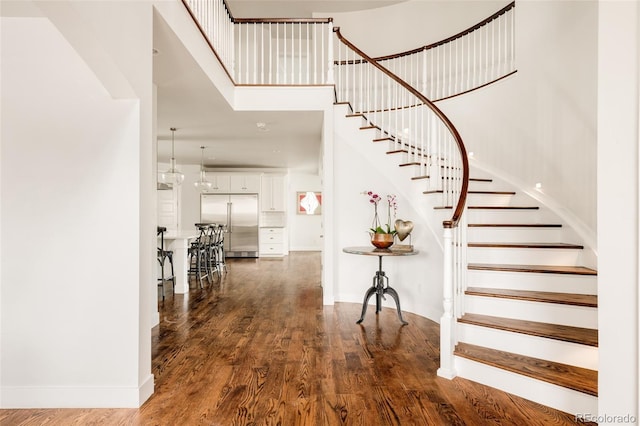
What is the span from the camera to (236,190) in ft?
33.9

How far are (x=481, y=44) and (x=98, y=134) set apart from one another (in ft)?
17.5

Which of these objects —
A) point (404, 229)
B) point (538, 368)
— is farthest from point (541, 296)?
point (404, 229)

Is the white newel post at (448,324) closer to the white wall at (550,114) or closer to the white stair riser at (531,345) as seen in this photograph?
the white stair riser at (531,345)

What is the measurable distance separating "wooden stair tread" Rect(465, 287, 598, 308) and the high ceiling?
10.5ft

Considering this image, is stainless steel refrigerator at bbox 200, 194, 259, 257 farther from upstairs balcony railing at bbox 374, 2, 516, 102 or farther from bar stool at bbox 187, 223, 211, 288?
upstairs balcony railing at bbox 374, 2, 516, 102

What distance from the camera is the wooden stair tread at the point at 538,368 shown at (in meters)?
2.16

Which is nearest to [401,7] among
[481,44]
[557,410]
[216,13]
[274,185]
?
[481,44]

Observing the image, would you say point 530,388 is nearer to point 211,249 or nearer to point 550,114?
point 550,114

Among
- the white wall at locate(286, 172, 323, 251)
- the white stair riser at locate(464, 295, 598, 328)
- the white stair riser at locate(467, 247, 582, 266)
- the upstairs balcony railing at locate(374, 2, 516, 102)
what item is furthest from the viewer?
the white wall at locate(286, 172, 323, 251)

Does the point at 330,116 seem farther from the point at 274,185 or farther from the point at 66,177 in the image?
the point at 274,185

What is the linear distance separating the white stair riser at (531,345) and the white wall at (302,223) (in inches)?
359

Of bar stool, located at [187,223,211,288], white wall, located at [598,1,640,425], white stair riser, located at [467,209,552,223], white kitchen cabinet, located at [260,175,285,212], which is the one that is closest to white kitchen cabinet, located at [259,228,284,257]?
white kitchen cabinet, located at [260,175,285,212]

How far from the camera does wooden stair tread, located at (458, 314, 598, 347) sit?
2.40 meters

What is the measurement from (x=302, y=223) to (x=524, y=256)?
29.0 ft
